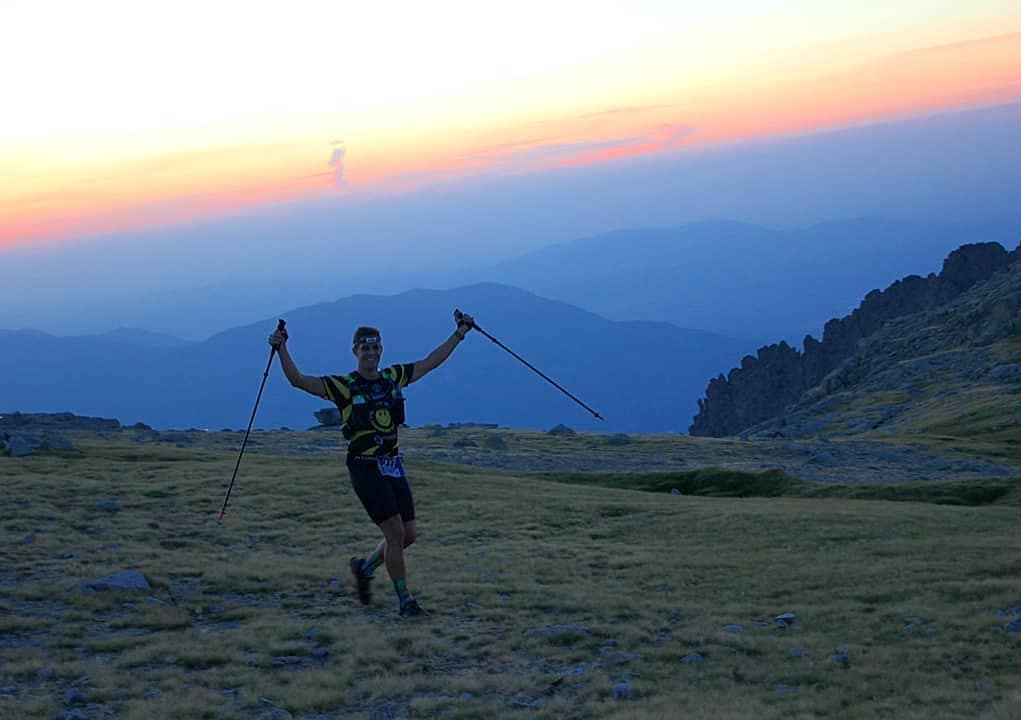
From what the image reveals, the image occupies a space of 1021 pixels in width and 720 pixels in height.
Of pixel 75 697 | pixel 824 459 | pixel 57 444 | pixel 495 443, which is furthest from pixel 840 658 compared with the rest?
pixel 495 443

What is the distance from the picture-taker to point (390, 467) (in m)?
15.2

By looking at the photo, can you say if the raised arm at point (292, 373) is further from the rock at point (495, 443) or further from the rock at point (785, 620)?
the rock at point (495, 443)

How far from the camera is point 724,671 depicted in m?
12.5

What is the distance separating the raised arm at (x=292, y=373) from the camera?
1506 centimetres

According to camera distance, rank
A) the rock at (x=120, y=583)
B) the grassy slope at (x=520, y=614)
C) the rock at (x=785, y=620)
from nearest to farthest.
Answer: the grassy slope at (x=520, y=614) → the rock at (x=785, y=620) → the rock at (x=120, y=583)

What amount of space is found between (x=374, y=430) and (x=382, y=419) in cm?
21

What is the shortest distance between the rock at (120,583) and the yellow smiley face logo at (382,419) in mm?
5764

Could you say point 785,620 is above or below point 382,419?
below

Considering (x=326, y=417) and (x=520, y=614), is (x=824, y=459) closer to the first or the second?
(x=326, y=417)

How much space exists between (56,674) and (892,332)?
155 m

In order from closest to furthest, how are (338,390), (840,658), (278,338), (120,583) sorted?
(840,658) → (338,390) → (278,338) → (120,583)

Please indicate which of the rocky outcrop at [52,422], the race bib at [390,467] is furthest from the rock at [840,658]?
the rocky outcrop at [52,422]

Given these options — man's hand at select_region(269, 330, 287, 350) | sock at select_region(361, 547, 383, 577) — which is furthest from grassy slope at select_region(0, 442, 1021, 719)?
man's hand at select_region(269, 330, 287, 350)

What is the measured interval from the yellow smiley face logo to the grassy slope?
10.2ft
